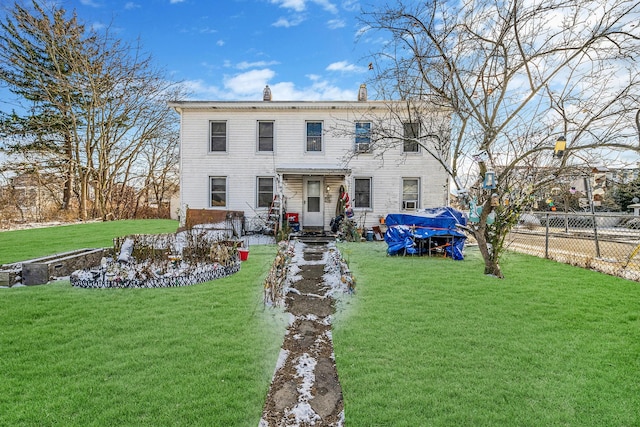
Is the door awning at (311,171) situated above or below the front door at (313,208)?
above

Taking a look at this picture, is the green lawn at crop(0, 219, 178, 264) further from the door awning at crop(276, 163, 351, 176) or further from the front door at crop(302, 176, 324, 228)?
the front door at crop(302, 176, 324, 228)

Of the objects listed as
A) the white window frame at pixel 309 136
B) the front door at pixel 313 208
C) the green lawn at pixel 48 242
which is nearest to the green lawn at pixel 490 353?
the front door at pixel 313 208

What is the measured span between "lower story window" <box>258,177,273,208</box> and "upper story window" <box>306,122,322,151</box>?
2.22 m

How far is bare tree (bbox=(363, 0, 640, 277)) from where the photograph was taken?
18.3ft

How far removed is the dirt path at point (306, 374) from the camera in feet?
8.07

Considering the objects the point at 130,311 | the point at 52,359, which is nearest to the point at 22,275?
the point at 130,311

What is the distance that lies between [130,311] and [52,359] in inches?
53.4

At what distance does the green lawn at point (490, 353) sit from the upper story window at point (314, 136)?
27.5 ft

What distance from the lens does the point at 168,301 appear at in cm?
499

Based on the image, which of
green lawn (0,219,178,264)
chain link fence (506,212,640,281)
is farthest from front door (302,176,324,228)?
chain link fence (506,212,640,281)

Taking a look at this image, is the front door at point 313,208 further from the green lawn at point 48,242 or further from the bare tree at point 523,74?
the green lawn at point 48,242

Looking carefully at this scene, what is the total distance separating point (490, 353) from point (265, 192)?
11.2 meters

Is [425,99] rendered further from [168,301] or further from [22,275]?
[22,275]

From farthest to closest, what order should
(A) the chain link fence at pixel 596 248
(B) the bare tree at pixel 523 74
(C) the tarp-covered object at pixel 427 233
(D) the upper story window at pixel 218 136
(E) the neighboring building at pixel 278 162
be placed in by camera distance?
(D) the upper story window at pixel 218 136 < (E) the neighboring building at pixel 278 162 < (C) the tarp-covered object at pixel 427 233 < (A) the chain link fence at pixel 596 248 < (B) the bare tree at pixel 523 74
